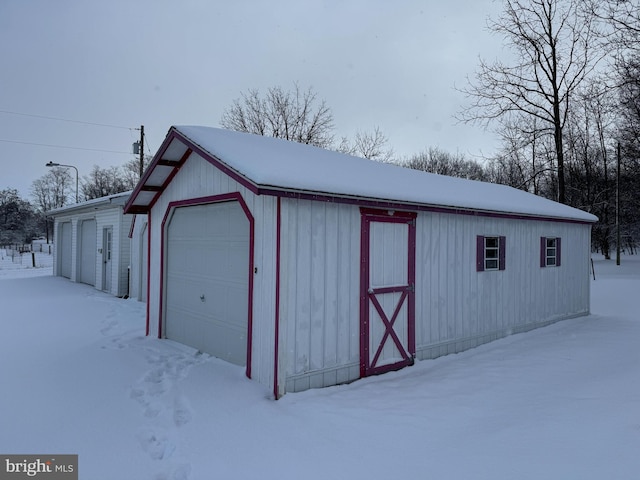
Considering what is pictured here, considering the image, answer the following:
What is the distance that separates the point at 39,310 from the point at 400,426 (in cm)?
965

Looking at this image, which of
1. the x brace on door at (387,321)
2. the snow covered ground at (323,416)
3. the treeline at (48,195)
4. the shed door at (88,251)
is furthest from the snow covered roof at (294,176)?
the treeline at (48,195)

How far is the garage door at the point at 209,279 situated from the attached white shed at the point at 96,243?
245 inches

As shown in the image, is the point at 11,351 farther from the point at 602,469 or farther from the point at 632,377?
the point at 632,377

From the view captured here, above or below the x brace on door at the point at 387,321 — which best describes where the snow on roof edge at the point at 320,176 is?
above

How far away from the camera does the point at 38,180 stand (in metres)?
64.6

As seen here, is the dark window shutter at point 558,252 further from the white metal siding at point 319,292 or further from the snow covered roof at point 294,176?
the white metal siding at point 319,292

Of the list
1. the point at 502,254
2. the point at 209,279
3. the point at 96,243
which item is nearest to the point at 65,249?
the point at 96,243

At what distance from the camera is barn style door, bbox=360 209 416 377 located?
5.81 m

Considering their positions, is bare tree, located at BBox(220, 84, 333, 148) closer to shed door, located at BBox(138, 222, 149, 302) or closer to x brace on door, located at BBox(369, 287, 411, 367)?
shed door, located at BBox(138, 222, 149, 302)

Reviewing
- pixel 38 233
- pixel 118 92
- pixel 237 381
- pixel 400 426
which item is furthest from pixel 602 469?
pixel 38 233

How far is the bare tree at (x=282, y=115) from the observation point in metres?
30.5

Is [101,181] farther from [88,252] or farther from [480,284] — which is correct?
[480,284]

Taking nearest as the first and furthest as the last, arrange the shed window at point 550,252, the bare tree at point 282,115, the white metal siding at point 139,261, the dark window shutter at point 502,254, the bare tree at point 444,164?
the dark window shutter at point 502,254, the shed window at point 550,252, the white metal siding at point 139,261, the bare tree at point 282,115, the bare tree at point 444,164

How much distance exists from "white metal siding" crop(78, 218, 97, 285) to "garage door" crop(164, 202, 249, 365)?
9231mm
